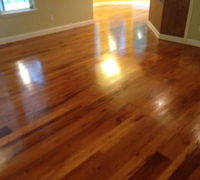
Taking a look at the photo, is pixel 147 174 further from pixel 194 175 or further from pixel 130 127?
pixel 130 127

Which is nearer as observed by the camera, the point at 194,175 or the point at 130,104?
the point at 194,175

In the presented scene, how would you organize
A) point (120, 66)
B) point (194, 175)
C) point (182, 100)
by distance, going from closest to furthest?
point (194, 175) < point (182, 100) < point (120, 66)

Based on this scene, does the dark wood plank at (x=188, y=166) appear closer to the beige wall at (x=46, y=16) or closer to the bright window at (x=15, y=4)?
the beige wall at (x=46, y=16)

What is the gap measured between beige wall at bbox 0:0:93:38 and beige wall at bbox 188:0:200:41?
2.77 m

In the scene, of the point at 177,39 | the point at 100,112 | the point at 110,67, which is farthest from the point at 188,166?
the point at 177,39

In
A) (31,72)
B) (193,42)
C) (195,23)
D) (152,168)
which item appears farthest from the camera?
(193,42)

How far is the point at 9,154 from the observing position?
176 centimetres

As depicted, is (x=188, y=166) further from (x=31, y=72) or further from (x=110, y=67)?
(x=31, y=72)

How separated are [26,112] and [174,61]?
97.2 inches

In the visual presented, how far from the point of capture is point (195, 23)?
13.2 feet

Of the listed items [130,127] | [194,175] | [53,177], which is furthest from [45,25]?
[194,175]

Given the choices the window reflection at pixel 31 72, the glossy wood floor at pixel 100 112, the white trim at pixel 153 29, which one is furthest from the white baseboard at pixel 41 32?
the white trim at pixel 153 29

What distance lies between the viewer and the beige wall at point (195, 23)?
12.7 feet

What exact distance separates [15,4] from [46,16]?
70 cm
